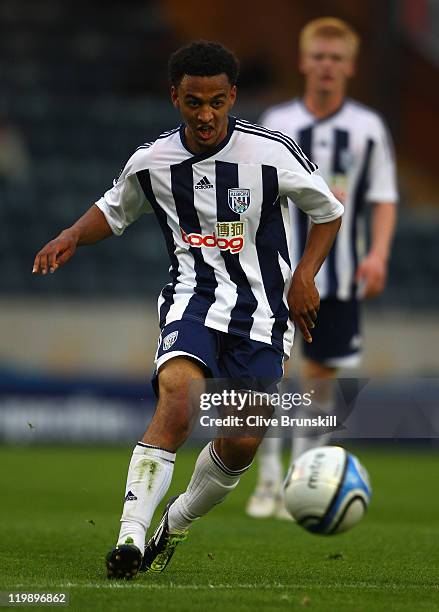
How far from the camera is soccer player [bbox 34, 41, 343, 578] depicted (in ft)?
16.8

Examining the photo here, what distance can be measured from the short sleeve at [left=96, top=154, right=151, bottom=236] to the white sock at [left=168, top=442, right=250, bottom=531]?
3.17ft

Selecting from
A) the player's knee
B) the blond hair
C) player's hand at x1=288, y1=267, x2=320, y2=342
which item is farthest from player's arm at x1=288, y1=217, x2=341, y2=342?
the blond hair

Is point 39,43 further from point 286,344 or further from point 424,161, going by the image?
point 286,344

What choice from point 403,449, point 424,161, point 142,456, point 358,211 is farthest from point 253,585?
point 424,161

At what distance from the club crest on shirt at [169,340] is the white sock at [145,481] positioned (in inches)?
14.9

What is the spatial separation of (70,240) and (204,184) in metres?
0.56

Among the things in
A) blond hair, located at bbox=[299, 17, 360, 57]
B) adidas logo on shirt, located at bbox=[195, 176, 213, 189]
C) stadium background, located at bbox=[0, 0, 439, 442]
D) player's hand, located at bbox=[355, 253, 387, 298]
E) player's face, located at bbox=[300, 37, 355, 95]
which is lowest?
stadium background, located at bbox=[0, 0, 439, 442]

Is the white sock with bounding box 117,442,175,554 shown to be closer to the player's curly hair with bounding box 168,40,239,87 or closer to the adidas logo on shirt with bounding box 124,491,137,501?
the adidas logo on shirt with bounding box 124,491,137,501

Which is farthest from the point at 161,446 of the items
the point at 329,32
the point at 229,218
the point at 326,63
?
the point at 329,32

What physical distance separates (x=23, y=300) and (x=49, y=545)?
30.4 feet

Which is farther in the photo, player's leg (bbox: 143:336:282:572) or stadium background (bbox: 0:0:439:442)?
stadium background (bbox: 0:0:439:442)

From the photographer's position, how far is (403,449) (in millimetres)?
14469

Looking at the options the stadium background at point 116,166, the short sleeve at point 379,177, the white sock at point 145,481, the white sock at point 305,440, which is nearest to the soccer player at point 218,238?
the white sock at point 145,481

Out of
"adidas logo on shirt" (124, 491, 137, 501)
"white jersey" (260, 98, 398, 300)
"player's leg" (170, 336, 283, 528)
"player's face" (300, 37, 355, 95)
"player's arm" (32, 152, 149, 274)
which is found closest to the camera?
"adidas logo on shirt" (124, 491, 137, 501)
